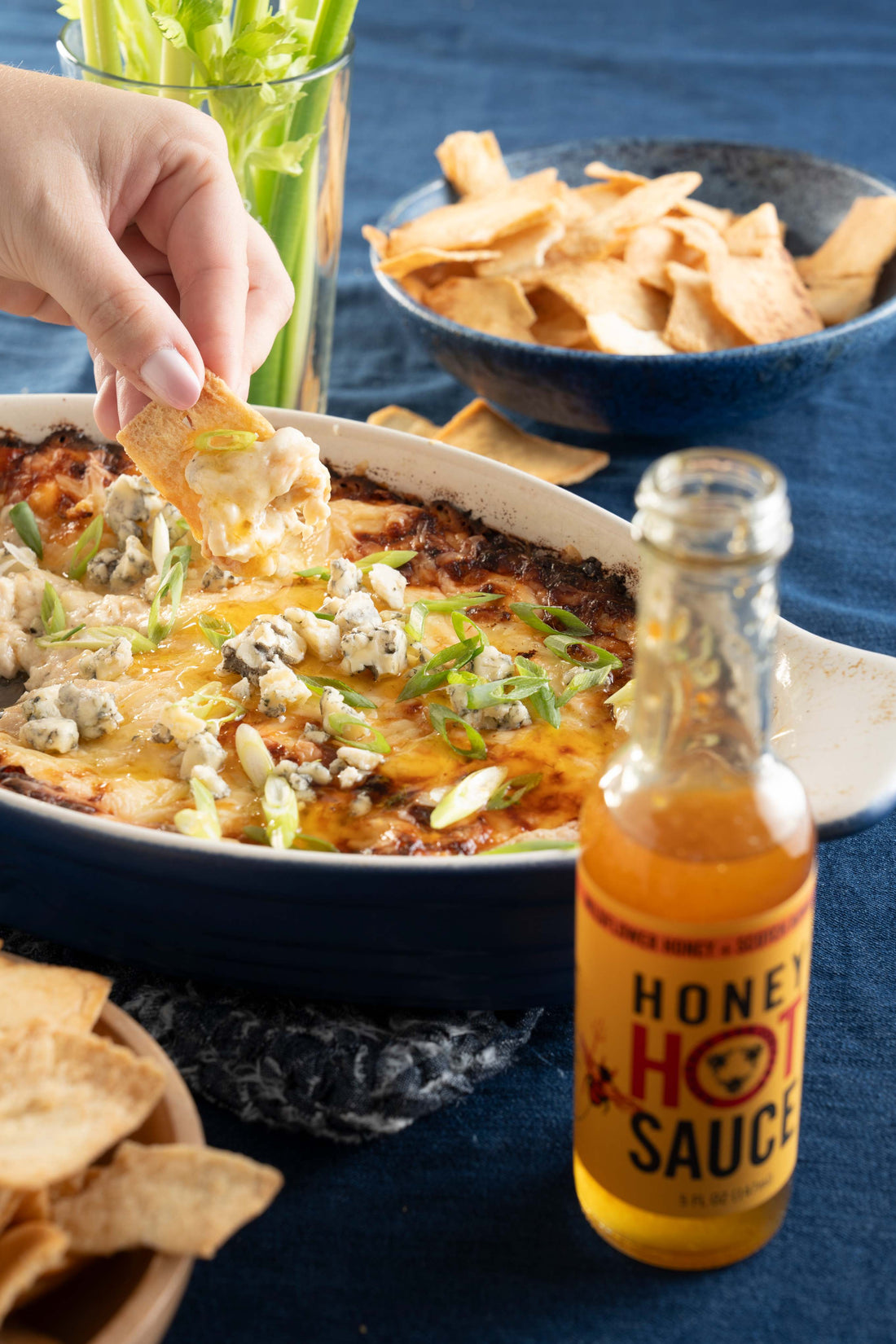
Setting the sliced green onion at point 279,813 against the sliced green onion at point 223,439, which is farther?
the sliced green onion at point 223,439

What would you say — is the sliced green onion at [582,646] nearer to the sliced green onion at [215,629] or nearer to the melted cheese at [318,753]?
the melted cheese at [318,753]

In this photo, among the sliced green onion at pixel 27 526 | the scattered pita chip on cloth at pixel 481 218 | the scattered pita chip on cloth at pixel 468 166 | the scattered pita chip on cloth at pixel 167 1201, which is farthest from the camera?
the scattered pita chip on cloth at pixel 468 166

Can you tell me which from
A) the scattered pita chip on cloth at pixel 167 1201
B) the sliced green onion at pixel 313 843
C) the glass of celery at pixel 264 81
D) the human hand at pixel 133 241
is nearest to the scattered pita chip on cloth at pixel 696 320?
the glass of celery at pixel 264 81

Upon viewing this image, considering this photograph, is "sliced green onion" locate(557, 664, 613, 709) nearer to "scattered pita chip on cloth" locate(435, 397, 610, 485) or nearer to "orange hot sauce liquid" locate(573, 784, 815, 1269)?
"orange hot sauce liquid" locate(573, 784, 815, 1269)

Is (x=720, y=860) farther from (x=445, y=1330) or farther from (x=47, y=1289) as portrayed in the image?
(x=47, y=1289)

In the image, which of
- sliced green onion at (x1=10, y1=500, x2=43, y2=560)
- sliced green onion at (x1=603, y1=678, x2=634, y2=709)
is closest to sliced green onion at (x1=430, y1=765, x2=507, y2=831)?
sliced green onion at (x1=603, y1=678, x2=634, y2=709)

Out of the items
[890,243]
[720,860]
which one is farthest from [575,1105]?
[890,243]
